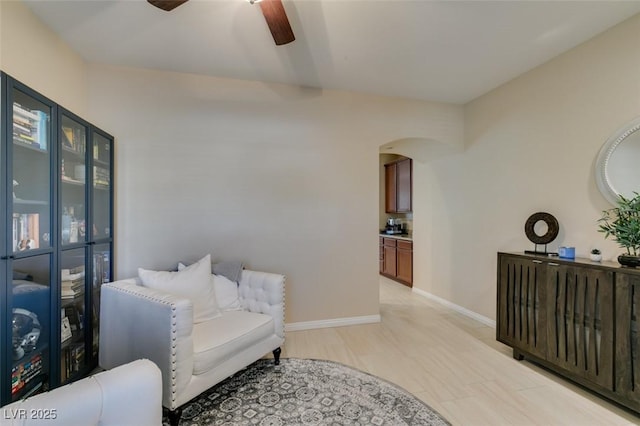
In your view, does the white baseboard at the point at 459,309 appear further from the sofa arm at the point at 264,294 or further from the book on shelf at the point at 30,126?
the book on shelf at the point at 30,126

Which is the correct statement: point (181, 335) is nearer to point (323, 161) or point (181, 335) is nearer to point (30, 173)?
point (30, 173)

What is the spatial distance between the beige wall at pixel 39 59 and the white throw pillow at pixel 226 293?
5.47 ft

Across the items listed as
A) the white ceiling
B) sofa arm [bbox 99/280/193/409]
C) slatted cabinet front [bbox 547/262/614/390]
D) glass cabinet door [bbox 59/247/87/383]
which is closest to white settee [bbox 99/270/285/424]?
sofa arm [bbox 99/280/193/409]

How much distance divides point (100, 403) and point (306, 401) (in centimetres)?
134

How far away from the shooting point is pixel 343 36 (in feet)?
7.43

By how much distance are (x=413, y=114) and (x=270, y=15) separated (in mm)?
2316

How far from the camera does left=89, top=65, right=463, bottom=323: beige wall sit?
276 cm

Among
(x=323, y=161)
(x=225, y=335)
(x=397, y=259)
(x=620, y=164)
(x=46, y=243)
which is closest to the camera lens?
(x=46, y=243)

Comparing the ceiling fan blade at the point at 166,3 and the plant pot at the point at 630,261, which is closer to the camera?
the ceiling fan blade at the point at 166,3

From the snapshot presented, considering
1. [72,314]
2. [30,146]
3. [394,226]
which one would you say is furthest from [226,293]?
[394,226]

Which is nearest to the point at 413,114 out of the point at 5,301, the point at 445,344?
the point at 445,344

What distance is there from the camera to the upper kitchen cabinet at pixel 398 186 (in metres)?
5.27

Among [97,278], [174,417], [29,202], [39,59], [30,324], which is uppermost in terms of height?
[39,59]

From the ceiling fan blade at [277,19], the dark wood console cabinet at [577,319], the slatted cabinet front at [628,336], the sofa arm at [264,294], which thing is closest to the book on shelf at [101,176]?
the sofa arm at [264,294]
